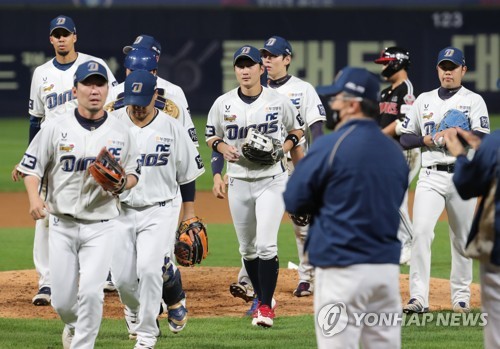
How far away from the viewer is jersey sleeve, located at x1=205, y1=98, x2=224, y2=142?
8453 millimetres

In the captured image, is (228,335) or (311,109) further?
(311,109)

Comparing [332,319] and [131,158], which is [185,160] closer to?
[131,158]

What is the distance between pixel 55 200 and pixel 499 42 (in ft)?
62.8

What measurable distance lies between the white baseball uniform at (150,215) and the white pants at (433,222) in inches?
76.4

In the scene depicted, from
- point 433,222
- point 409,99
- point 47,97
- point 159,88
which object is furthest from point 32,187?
point 409,99

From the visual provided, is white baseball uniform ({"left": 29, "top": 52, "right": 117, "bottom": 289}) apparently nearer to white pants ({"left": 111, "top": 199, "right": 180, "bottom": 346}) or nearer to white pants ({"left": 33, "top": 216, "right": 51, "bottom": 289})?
white pants ({"left": 33, "top": 216, "right": 51, "bottom": 289})

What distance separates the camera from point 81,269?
6.48 m

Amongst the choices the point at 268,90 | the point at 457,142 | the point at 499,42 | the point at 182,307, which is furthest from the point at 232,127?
the point at 499,42

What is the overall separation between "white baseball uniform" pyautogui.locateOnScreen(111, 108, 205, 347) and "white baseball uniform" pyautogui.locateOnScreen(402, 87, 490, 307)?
1.96m

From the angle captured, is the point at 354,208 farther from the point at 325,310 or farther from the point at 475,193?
the point at 475,193

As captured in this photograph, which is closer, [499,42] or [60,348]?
[60,348]

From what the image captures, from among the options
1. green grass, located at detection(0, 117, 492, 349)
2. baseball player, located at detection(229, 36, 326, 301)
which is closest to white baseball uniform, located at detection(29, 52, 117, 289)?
green grass, located at detection(0, 117, 492, 349)

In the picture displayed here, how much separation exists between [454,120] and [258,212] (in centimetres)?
164

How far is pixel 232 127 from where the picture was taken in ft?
27.6
